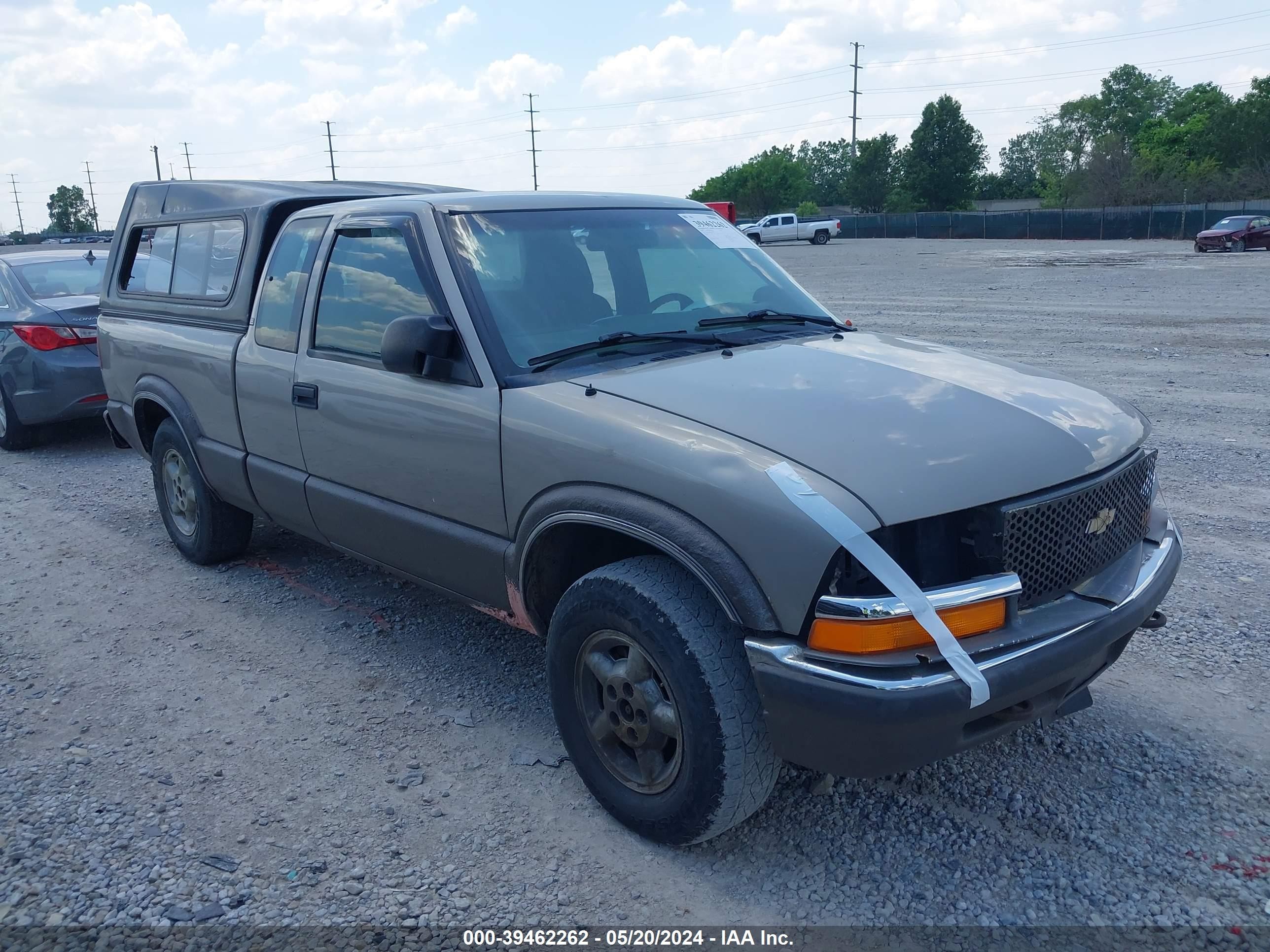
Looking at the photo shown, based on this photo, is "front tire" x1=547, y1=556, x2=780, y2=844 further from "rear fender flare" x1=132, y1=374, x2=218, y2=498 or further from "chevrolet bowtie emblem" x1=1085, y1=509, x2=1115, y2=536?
"rear fender flare" x1=132, y1=374, x2=218, y2=498

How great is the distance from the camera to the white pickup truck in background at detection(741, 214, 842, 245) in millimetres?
55250

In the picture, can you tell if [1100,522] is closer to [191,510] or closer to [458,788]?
[458,788]

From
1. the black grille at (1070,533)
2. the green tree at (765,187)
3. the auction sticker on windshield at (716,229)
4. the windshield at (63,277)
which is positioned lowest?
the black grille at (1070,533)

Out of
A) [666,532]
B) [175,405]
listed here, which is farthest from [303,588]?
[666,532]

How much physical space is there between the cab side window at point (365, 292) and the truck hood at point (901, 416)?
3.07 feet

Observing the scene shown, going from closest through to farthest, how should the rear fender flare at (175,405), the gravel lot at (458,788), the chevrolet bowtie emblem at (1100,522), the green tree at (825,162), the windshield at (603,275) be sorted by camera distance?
the gravel lot at (458,788)
the chevrolet bowtie emblem at (1100,522)
the windshield at (603,275)
the rear fender flare at (175,405)
the green tree at (825,162)

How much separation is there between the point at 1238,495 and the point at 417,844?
5.26m

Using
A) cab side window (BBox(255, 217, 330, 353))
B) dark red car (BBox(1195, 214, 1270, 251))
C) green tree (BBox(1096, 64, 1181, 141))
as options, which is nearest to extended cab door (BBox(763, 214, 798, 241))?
dark red car (BBox(1195, 214, 1270, 251))

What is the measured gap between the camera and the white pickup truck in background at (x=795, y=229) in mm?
55250

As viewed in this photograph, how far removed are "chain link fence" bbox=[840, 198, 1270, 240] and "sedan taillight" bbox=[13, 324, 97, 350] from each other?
47.9m

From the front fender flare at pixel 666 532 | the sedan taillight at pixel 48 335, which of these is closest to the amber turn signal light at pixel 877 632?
the front fender flare at pixel 666 532

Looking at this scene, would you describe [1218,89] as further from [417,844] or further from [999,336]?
[417,844]

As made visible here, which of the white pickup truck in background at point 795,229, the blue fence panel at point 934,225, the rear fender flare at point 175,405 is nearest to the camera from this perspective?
the rear fender flare at point 175,405

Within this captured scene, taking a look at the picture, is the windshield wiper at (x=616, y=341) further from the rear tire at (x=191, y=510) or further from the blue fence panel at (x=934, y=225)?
the blue fence panel at (x=934, y=225)
